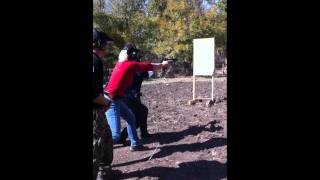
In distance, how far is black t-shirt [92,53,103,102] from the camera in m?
3.96

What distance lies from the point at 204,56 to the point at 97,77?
777cm

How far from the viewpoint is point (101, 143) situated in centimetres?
447

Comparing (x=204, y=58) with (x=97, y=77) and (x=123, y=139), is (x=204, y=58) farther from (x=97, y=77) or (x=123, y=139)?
(x=97, y=77)

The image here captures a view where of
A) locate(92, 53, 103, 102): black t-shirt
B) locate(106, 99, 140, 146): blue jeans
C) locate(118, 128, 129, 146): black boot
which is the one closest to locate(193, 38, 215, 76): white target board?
locate(118, 128, 129, 146): black boot

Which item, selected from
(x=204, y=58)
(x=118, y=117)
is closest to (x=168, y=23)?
(x=204, y=58)

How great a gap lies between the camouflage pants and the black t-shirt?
0.29 meters

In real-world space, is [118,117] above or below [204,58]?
below

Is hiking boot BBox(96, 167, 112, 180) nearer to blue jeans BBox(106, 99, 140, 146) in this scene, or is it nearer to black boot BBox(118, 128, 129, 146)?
blue jeans BBox(106, 99, 140, 146)
